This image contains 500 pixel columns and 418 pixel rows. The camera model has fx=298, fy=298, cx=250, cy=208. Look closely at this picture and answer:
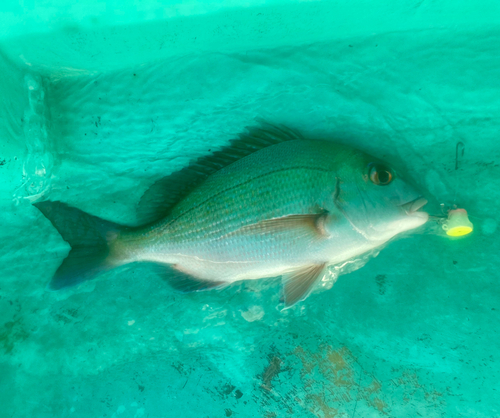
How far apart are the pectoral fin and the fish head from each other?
13.6 inches

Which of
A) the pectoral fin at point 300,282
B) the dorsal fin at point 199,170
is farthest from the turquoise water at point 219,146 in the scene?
the pectoral fin at point 300,282

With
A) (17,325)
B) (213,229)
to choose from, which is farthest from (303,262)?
(17,325)

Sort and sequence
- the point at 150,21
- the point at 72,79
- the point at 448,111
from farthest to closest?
the point at 72,79
the point at 448,111
the point at 150,21

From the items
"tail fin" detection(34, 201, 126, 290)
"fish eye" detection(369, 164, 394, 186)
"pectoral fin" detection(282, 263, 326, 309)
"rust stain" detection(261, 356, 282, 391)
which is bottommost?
"rust stain" detection(261, 356, 282, 391)

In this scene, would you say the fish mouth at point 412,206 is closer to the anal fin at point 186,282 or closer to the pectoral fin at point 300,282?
the pectoral fin at point 300,282

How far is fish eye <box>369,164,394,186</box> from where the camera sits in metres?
1.60

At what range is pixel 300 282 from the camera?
1.77 meters

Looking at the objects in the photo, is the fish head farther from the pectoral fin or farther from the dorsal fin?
the dorsal fin

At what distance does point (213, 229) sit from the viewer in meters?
1.73

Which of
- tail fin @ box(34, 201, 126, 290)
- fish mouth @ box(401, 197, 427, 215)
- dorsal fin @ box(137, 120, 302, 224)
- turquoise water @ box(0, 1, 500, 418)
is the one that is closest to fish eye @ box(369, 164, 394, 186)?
fish mouth @ box(401, 197, 427, 215)

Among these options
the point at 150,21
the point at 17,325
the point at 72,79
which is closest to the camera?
the point at 150,21

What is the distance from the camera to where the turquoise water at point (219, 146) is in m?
1.77

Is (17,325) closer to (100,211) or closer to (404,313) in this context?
(100,211)

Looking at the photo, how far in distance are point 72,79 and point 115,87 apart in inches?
12.3
